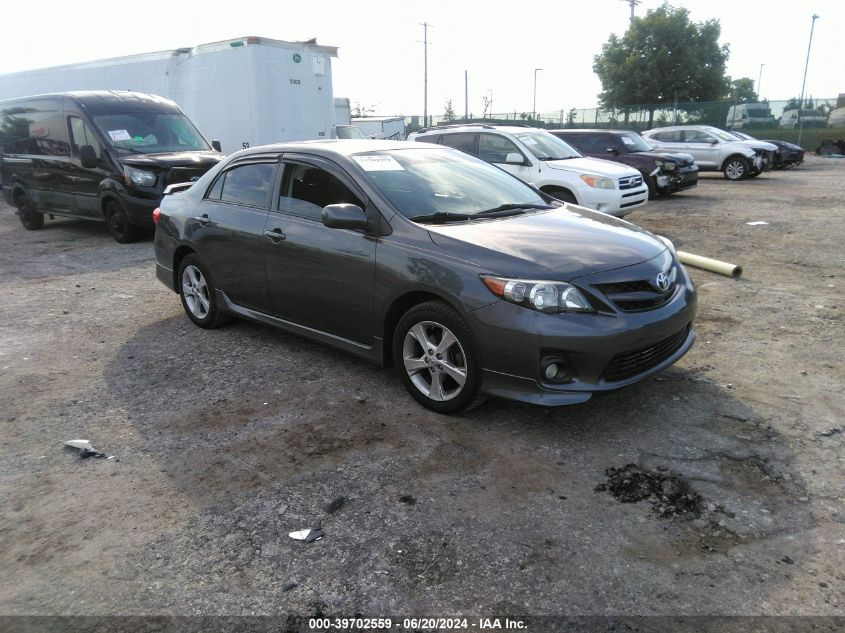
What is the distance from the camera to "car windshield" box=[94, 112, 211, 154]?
9.95m

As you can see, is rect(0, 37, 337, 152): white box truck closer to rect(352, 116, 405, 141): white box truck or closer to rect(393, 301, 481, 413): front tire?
rect(393, 301, 481, 413): front tire

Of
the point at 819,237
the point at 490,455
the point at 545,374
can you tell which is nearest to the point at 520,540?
the point at 490,455

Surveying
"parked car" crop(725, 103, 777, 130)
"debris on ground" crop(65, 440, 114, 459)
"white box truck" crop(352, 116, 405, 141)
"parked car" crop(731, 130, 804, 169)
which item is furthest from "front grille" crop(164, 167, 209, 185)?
"parked car" crop(725, 103, 777, 130)

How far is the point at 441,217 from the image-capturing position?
4219 mm

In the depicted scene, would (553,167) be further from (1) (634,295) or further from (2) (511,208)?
(1) (634,295)

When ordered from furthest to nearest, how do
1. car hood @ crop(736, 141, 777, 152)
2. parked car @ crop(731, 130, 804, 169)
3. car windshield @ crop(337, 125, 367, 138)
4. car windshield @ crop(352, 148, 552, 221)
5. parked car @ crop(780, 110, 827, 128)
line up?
parked car @ crop(780, 110, 827, 128)
parked car @ crop(731, 130, 804, 169)
car windshield @ crop(337, 125, 367, 138)
car hood @ crop(736, 141, 777, 152)
car windshield @ crop(352, 148, 552, 221)

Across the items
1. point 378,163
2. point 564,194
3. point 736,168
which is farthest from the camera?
point 736,168

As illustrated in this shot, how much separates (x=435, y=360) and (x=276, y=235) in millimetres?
1688

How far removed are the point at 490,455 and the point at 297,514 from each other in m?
1.10

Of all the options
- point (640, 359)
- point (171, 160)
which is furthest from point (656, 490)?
point (171, 160)

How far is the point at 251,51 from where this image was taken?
13008mm

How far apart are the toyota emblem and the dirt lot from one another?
2.52ft

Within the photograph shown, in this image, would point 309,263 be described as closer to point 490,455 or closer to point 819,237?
point 490,455

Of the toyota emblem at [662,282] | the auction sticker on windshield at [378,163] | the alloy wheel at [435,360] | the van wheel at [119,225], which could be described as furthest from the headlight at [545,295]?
the van wheel at [119,225]
